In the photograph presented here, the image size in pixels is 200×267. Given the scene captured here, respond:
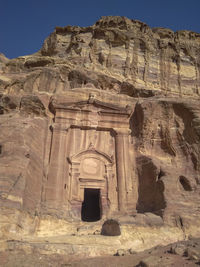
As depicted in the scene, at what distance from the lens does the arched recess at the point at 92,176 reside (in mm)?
16016

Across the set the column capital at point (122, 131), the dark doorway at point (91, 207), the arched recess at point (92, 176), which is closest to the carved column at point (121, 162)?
the column capital at point (122, 131)

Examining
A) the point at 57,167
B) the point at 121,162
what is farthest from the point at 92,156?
the point at 57,167

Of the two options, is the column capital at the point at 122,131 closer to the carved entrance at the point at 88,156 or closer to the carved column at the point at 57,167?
the carved entrance at the point at 88,156

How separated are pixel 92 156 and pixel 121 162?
1990 mm

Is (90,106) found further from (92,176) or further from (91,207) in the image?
(91,207)

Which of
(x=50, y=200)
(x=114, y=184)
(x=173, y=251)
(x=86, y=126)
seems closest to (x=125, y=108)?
(x=86, y=126)

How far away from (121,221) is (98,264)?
3494mm

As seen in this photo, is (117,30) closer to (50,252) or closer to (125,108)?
(125,108)

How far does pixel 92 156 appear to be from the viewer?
57.8 feet

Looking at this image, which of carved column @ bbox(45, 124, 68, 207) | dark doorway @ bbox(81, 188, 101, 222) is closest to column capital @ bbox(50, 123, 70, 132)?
carved column @ bbox(45, 124, 68, 207)

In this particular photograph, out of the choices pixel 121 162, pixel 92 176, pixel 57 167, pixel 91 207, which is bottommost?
pixel 91 207

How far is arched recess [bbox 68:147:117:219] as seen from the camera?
52.5ft

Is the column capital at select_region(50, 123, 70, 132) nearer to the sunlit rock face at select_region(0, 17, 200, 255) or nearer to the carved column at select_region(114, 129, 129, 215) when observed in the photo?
the sunlit rock face at select_region(0, 17, 200, 255)

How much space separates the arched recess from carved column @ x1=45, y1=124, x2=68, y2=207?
67 cm
